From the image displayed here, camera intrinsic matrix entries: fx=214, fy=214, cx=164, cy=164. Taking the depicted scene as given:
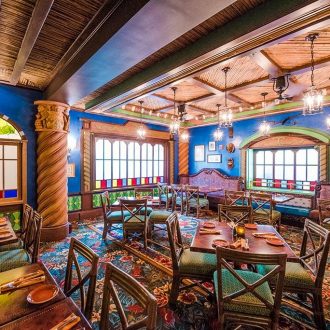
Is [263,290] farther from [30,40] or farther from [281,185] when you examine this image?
[281,185]

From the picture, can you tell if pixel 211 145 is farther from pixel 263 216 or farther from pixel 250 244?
pixel 250 244

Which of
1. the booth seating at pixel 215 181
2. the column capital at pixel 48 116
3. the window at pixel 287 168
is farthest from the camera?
the booth seating at pixel 215 181

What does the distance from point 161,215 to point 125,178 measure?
2882mm

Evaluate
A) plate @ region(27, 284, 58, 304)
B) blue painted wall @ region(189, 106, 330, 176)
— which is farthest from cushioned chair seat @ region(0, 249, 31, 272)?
blue painted wall @ region(189, 106, 330, 176)

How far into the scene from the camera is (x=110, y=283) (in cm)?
129

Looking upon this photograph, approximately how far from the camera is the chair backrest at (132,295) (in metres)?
0.98

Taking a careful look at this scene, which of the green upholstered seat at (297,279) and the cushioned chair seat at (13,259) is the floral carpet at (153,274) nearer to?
the green upholstered seat at (297,279)

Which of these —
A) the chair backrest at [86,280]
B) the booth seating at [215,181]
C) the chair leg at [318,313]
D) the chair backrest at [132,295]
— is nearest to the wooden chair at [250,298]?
the chair leg at [318,313]

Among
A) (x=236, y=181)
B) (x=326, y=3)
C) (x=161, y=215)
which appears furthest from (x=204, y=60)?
(x=236, y=181)

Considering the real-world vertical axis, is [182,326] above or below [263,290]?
below

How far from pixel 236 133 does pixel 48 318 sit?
22.5ft

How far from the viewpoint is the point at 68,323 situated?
1.07 m

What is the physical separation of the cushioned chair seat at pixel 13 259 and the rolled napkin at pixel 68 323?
174 cm

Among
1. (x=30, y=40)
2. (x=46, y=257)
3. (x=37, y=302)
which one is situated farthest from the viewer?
(x=46, y=257)
